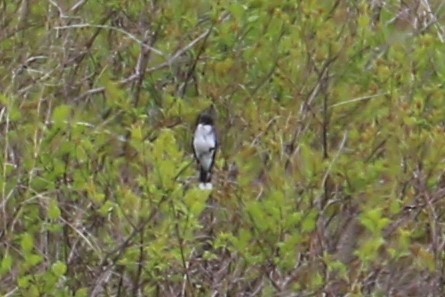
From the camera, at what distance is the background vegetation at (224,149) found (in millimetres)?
4781

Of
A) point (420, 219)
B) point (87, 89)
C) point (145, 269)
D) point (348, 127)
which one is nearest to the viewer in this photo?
point (145, 269)

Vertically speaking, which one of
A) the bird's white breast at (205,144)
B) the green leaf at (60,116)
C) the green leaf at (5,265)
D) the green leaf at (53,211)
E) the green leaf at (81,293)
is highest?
the green leaf at (60,116)

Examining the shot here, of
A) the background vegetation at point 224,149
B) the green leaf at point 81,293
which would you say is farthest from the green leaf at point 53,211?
the green leaf at point 81,293

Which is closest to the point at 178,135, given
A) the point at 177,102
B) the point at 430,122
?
the point at 177,102

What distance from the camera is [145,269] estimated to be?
15.9 ft

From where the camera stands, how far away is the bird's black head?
17.7ft

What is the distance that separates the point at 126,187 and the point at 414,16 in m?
1.90

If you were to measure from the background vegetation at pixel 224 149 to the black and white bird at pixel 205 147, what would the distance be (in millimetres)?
49

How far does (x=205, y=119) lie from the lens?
17.9ft

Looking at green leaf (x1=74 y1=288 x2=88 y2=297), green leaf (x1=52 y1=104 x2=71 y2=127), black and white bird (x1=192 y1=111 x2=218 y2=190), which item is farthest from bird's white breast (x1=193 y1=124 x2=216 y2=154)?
green leaf (x1=74 y1=288 x2=88 y2=297)

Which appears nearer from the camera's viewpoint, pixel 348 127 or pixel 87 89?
pixel 348 127

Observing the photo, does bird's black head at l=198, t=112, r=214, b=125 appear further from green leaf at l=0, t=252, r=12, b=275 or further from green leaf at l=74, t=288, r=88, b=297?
green leaf at l=0, t=252, r=12, b=275

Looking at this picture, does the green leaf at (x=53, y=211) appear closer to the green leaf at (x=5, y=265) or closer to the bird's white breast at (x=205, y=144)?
the green leaf at (x=5, y=265)

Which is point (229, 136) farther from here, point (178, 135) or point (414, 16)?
point (414, 16)
